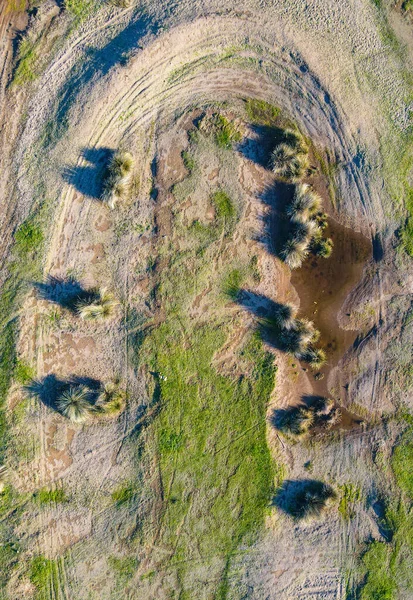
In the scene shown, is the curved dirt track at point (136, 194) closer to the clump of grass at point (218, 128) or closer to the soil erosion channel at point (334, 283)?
the clump of grass at point (218, 128)

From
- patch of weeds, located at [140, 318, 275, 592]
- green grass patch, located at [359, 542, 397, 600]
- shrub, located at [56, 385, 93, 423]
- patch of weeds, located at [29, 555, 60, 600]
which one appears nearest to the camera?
shrub, located at [56, 385, 93, 423]

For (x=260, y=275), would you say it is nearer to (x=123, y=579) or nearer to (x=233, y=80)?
(x=233, y=80)

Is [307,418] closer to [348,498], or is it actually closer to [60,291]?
[348,498]

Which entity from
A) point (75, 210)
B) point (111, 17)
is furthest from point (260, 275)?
point (111, 17)

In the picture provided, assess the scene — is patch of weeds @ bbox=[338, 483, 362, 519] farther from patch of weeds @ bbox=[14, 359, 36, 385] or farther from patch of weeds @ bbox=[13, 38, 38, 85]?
patch of weeds @ bbox=[13, 38, 38, 85]

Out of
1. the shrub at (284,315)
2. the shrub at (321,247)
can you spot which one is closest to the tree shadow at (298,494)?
the shrub at (284,315)

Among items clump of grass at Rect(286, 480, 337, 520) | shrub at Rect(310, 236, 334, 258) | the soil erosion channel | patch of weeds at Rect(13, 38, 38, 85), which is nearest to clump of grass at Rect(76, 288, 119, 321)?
the soil erosion channel

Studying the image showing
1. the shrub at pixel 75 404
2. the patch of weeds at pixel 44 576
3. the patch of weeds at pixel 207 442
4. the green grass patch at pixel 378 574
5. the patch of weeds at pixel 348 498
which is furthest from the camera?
the patch of weeds at pixel 348 498
